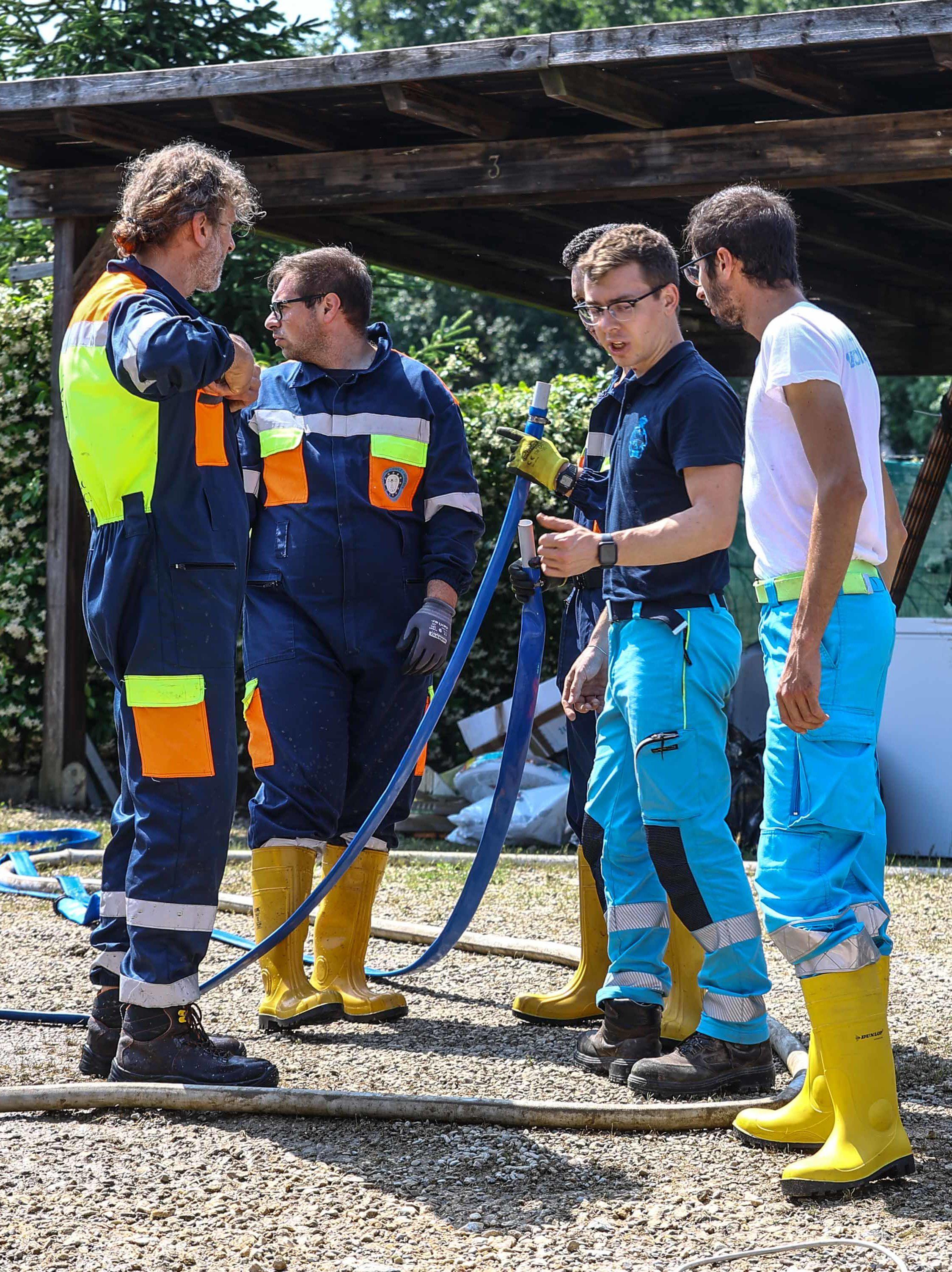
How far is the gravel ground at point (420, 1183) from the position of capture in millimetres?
2521

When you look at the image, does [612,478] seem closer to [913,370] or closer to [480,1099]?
[480,1099]

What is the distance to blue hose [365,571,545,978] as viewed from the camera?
12.4 feet

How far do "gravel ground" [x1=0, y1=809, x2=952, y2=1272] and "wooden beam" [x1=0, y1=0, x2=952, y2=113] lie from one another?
3.87 m

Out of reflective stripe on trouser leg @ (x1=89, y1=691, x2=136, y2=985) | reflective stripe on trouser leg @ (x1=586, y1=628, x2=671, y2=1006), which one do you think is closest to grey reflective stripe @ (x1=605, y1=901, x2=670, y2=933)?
reflective stripe on trouser leg @ (x1=586, y1=628, x2=671, y2=1006)

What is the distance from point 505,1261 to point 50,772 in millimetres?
6343

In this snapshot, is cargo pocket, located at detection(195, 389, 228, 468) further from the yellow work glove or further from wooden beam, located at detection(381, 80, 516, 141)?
wooden beam, located at detection(381, 80, 516, 141)

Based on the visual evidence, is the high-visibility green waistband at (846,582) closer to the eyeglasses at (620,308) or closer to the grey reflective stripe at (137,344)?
the eyeglasses at (620,308)

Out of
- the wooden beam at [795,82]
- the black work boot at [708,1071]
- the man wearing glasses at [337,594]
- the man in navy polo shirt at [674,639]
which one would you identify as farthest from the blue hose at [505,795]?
the wooden beam at [795,82]

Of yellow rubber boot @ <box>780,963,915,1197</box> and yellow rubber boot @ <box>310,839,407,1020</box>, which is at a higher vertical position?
yellow rubber boot @ <box>780,963,915,1197</box>

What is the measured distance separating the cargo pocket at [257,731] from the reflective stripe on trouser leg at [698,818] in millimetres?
1166

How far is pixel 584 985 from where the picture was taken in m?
4.21

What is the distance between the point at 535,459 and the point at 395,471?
60cm

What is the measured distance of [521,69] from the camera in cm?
646

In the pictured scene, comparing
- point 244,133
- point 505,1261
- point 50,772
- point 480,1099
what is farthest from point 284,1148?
point 244,133
